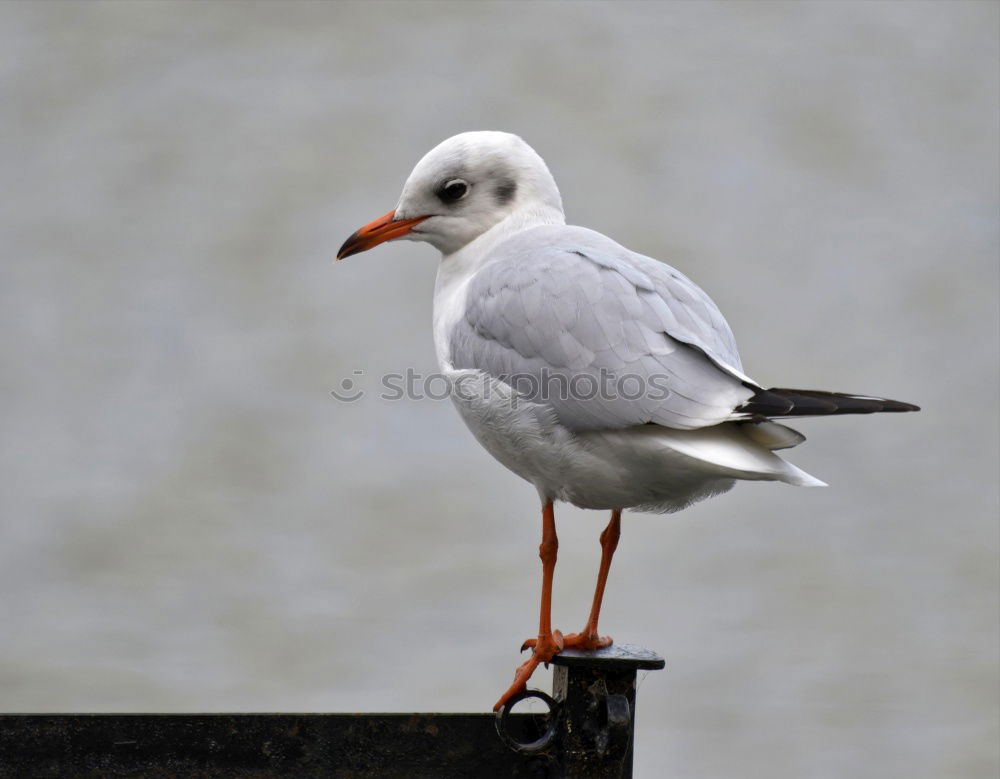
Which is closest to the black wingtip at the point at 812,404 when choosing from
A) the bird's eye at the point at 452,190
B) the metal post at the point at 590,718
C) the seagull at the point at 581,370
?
the seagull at the point at 581,370

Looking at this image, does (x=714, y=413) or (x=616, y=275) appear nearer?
(x=714, y=413)

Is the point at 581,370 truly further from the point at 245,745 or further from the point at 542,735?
the point at 245,745

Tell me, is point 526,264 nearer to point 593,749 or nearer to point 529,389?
point 529,389

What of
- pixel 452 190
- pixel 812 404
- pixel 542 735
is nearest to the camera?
pixel 812 404

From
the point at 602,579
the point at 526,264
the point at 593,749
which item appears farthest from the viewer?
the point at 602,579

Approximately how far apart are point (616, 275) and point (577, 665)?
22.8 inches

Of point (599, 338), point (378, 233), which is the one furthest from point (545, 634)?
point (378, 233)

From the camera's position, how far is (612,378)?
73.6 inches

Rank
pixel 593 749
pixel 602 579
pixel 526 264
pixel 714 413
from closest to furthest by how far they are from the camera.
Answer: pixel 714 413 → pixel 593 749 → pixel 526 264 → pixel 602 579

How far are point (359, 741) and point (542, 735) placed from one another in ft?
0.92

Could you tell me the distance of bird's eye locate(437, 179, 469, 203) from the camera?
2293 mm

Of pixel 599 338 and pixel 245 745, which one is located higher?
pixel 599 338

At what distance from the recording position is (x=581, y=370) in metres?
1.91

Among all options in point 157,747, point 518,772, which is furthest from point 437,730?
point 157,747
